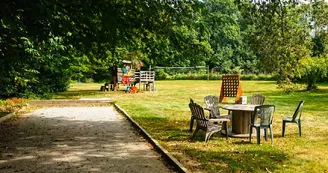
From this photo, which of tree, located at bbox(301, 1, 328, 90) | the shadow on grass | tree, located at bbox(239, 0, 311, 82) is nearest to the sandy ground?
the shadow on grass

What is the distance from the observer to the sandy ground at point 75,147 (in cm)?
636

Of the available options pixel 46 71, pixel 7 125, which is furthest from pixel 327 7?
pixel 46 71

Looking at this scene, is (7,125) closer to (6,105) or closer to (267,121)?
(6,105)

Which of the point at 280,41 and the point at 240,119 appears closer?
the point at 240,119

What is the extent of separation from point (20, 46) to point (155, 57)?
442 cm

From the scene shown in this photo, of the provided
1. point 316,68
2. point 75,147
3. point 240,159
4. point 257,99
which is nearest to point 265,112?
point 240,159

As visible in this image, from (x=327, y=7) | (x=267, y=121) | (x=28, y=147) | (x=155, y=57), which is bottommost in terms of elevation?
(x=28, y=147)

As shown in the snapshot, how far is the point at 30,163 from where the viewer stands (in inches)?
261

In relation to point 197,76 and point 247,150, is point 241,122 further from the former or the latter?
point 197,76

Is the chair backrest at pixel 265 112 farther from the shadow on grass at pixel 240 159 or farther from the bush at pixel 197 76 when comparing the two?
the bush at pixel 197 76

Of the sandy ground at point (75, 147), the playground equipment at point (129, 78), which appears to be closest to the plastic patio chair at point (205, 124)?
the sandy ground at point (75, 147)

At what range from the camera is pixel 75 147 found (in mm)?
8039

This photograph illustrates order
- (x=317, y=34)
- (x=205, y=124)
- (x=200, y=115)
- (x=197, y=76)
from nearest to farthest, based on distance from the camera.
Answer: (x=205, y=124)
(x=200, y=115)
(x=317, y=34)
(x=197, y=76)

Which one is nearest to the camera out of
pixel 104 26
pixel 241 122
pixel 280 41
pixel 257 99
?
pixel 104 26
